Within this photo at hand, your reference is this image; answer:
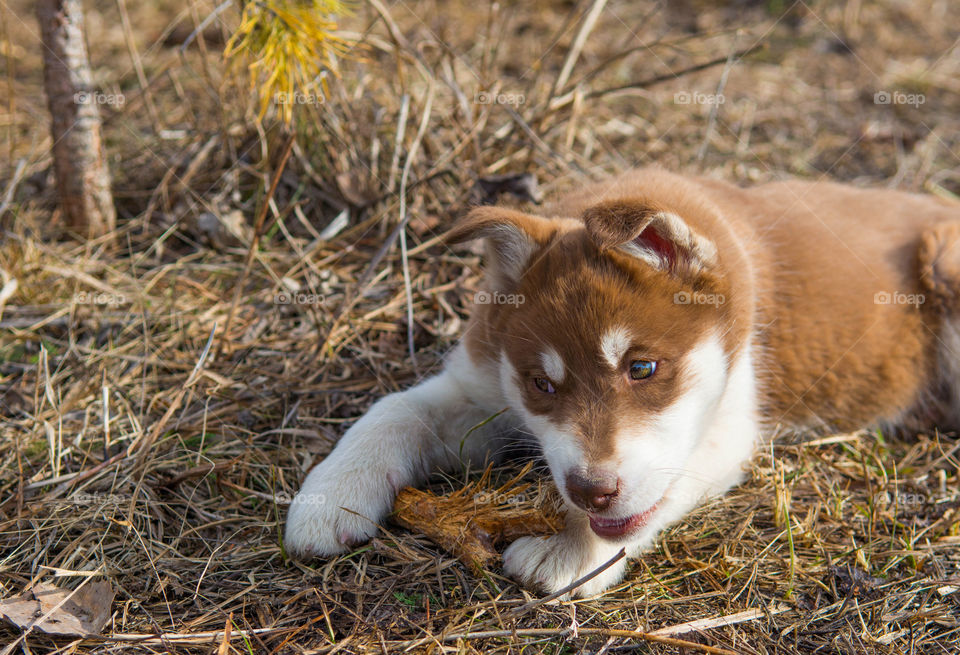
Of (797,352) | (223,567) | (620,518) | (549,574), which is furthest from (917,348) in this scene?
(223,567)

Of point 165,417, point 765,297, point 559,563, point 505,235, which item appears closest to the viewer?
point 559,563

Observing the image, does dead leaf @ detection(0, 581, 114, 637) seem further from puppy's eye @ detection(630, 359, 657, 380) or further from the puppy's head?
puppy's eye @ detection(630, 359, 657, 380)

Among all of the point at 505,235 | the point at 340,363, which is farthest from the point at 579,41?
the point at 340,363

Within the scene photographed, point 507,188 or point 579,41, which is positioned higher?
point 579,41

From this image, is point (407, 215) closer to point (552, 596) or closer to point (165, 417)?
point (165, 417)

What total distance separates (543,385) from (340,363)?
1.35 metres

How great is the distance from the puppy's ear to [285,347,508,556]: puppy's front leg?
2.96 feet

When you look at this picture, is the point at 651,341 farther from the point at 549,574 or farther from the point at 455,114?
the point at 455,114

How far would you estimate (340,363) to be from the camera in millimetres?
3926

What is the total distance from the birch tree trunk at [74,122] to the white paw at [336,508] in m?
2.44

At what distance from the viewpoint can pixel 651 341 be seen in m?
2.84

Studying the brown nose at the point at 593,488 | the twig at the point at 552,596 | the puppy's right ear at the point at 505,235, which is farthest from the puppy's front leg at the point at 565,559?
the puppy's right ear at the point at 505,235

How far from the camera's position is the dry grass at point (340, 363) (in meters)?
2.68

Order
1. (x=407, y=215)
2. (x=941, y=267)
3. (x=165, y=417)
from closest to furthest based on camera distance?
(x=165, y=417) < (x=941, y=267) < (x=407, y=215)
